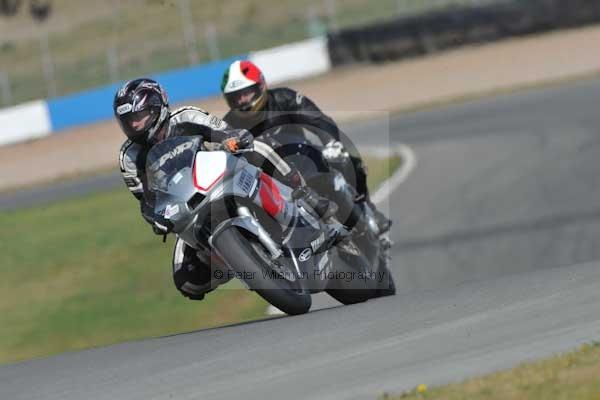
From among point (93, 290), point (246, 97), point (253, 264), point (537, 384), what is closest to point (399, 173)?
point (93, 290)

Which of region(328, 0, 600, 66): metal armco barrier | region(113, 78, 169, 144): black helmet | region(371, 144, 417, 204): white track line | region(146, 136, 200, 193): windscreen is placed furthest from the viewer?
region(328, 0, 600, 66): metal armco barrier

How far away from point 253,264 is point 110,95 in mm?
24290

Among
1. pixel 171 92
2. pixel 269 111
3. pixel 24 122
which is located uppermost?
pixel 269 111

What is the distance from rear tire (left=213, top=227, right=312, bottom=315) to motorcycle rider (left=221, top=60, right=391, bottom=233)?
74.0 inches

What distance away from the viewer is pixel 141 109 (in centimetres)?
660

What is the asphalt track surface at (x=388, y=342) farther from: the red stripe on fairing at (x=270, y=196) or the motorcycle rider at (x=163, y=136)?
the red stripe on fairing at (x=270, y=196)

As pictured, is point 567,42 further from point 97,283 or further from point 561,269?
point 561,269

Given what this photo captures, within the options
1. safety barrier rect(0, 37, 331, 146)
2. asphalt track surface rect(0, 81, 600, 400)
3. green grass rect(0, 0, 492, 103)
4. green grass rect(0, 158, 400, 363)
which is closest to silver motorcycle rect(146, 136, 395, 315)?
asphalt track surface rect(0, 81, 600, 400)

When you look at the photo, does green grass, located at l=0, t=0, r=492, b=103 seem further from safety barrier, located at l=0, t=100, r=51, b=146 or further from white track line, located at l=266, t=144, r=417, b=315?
white track line, located at l=266, t=144, r=417, b=315

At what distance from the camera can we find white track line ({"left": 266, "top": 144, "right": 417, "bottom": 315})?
48.4ft

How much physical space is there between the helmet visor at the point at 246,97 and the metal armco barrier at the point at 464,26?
1892 cm

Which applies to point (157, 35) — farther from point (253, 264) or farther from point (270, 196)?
point (253, 264)

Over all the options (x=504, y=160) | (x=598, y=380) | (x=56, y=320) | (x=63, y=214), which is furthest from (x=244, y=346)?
(x=63, y=214)

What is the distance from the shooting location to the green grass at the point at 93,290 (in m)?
10.9
